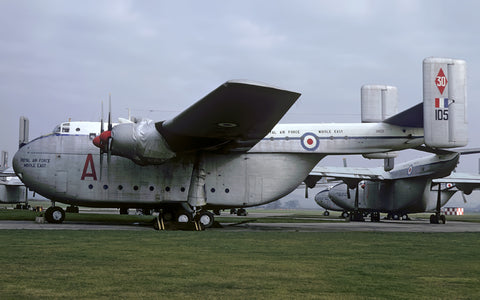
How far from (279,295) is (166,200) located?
52.0ft

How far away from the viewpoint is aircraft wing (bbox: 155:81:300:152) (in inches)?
605

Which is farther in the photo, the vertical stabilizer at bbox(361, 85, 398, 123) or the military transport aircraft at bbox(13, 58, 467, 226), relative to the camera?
the vertical stabilizer at bbox(361, 85, 398, 123)

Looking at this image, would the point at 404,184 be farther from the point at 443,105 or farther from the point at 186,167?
the point at 186,167

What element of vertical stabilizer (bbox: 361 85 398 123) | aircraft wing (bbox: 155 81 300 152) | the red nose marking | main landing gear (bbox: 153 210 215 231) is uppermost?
vertical stabilizer (bbox: 361 85 398 123)

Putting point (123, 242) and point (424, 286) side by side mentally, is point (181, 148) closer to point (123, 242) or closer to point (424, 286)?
point (123, 242)

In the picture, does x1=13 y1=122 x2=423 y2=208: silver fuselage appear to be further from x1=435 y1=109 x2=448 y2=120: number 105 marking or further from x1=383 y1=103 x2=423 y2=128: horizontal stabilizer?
x1=435 y1=109 x2=448 y2=120: number 105 marking

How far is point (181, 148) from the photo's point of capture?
19.7 m

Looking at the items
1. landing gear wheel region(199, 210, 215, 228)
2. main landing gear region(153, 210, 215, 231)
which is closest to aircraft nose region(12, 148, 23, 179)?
main landing gear region(153, 210, 215, 231)

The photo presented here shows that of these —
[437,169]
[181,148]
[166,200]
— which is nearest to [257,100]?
[181,148]

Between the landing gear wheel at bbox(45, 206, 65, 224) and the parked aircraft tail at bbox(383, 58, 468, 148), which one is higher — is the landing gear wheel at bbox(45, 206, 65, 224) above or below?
below

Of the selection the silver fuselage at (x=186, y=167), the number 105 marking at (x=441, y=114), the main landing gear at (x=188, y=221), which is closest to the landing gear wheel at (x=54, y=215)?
the silver fuselage at (x=186, y=167)

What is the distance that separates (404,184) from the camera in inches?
1410

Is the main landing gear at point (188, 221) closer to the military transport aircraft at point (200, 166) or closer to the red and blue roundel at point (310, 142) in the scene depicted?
the military transport aircraft at point (200, 166)

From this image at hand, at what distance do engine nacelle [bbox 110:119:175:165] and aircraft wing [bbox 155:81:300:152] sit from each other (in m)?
0.38
